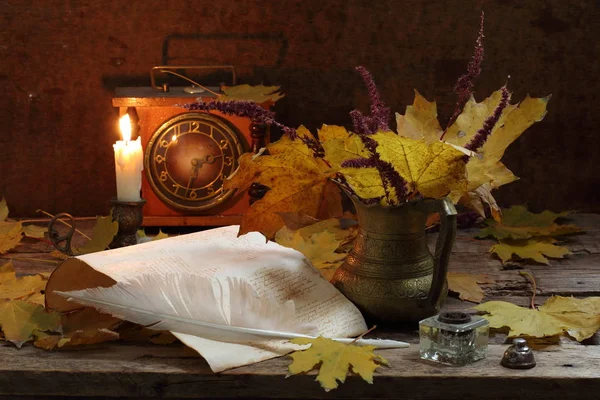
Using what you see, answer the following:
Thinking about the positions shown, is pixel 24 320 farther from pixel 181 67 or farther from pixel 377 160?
pixel 181 67

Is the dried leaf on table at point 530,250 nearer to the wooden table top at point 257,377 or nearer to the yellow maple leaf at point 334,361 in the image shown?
the wooden table top at point 257,377

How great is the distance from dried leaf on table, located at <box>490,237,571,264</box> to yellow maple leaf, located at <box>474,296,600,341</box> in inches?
12.5

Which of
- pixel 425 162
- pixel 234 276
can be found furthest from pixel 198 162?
pixel 425 162

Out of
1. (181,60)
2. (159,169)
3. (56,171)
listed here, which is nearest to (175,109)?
(159,169)

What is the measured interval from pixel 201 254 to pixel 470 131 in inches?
17.8

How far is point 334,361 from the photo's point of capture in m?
1.09

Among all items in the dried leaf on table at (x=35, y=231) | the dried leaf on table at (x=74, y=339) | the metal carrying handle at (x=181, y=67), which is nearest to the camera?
the dried leaf on table at (x=74, y=339)

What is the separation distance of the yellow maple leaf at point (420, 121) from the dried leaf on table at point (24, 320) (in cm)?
61

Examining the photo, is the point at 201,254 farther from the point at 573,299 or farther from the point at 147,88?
the point at 147,88

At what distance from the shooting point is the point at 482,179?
1257mm

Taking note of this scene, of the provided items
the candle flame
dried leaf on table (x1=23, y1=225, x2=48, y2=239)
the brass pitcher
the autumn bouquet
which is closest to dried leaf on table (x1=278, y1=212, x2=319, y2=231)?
the autumn bouquet

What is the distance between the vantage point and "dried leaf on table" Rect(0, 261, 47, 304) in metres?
1.40

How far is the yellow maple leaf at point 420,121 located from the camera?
1442 millimetres

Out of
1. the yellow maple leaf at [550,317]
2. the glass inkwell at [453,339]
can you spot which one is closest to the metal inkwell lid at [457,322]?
the glass inkwell at [453,339]
